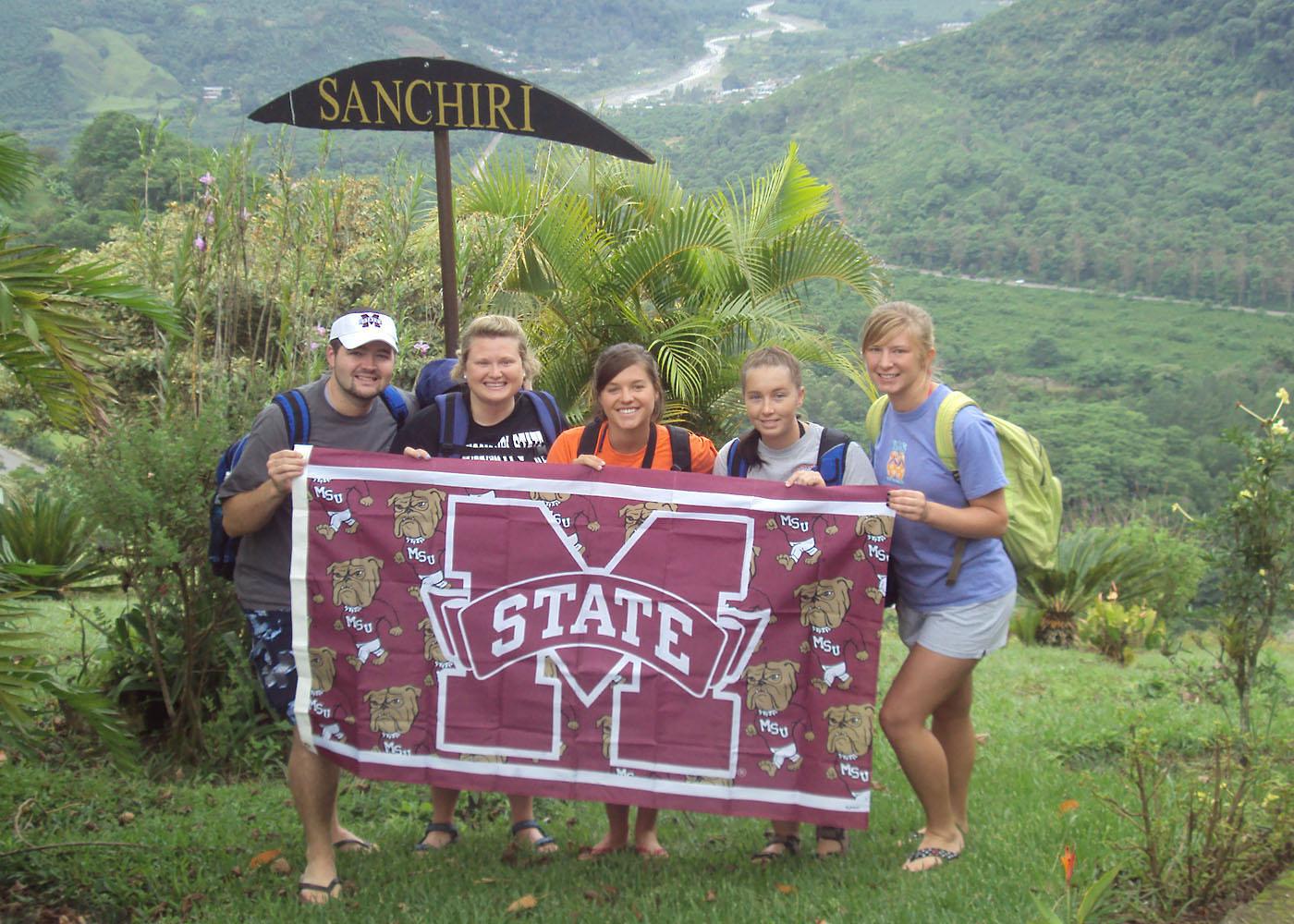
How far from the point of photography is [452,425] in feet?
15.5

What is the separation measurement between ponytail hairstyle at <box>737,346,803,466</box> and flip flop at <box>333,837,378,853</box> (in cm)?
225

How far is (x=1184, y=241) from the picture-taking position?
229 ft

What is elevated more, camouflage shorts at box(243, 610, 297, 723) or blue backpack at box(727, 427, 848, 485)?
blue backpack at box(727, 427, 848, 485)

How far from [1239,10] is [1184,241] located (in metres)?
17.3

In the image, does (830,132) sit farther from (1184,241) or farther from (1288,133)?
(1288,133)

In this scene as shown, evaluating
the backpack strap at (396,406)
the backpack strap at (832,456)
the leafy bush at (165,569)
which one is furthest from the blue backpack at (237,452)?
the backpack strap at (832,456)

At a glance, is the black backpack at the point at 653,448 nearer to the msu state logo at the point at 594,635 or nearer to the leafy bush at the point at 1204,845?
the msu state logo at the point at 594,635

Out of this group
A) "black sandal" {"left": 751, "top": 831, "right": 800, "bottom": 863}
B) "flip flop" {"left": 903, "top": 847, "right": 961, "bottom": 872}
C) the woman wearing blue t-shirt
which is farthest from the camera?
"black sandal" {"left": 751, "top": 831, "right": 800, "bottom": 863}

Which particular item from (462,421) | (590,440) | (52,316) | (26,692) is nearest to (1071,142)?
(590,440)

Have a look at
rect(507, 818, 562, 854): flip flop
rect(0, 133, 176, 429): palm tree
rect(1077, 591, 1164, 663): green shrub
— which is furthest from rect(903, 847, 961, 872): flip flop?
rect(1077, 591, 1164, 663): green shrub

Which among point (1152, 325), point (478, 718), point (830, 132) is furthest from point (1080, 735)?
point (830, 132)

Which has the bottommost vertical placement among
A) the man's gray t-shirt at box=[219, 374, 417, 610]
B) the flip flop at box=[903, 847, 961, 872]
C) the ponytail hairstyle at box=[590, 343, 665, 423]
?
the flip flop at box=[903, 847, 961, 872]

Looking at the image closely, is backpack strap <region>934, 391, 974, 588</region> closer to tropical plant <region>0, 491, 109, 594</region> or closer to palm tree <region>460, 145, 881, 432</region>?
palm tree <region>460, 145, 881, 432</region>

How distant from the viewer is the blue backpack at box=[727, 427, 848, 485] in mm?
4570
